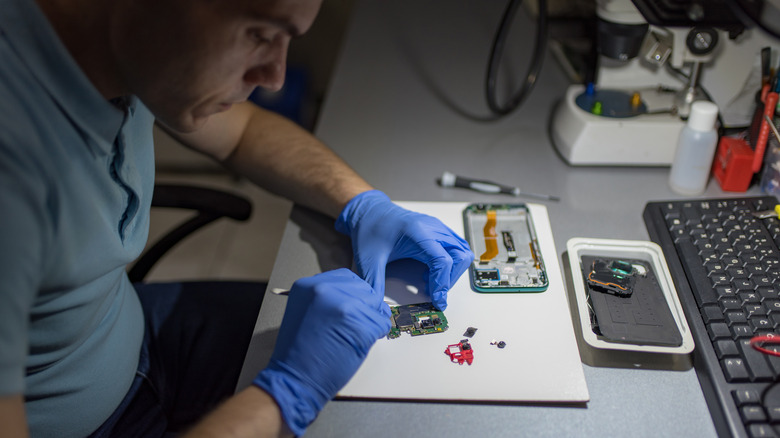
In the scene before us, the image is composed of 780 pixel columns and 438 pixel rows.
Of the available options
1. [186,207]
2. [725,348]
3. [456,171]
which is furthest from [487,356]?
[186,207]

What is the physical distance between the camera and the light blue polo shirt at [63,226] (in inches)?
23.5

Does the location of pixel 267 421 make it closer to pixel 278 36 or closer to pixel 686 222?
pixel 278 36

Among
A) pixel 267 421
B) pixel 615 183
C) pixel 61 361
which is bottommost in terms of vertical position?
pixel 61 361

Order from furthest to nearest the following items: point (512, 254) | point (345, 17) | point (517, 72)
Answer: point (345, 17) < point (517, 72) < point (512, 254)

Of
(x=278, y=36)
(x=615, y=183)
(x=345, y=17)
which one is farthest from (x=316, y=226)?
(x=345, y=17)

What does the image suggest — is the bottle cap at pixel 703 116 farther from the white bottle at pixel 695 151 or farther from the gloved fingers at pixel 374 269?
the gloved fingers at pixel 374 269

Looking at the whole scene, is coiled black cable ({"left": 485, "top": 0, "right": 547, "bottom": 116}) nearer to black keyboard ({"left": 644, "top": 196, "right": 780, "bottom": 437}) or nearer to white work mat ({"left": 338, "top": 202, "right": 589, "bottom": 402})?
black keyboard ({"left": 644, "top": 196, "right": 780, "bottom": 437})

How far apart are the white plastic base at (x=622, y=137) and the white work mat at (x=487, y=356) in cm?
34

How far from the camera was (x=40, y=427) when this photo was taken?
0.84 meters

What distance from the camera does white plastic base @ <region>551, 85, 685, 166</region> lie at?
1.11 meters

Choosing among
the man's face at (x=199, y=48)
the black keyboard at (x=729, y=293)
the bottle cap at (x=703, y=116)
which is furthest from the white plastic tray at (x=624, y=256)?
the man's face at (x=199, y=48)

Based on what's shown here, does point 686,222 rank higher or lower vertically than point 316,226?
higher

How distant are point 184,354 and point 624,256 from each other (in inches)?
30.2

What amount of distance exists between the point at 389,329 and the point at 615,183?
57cm
